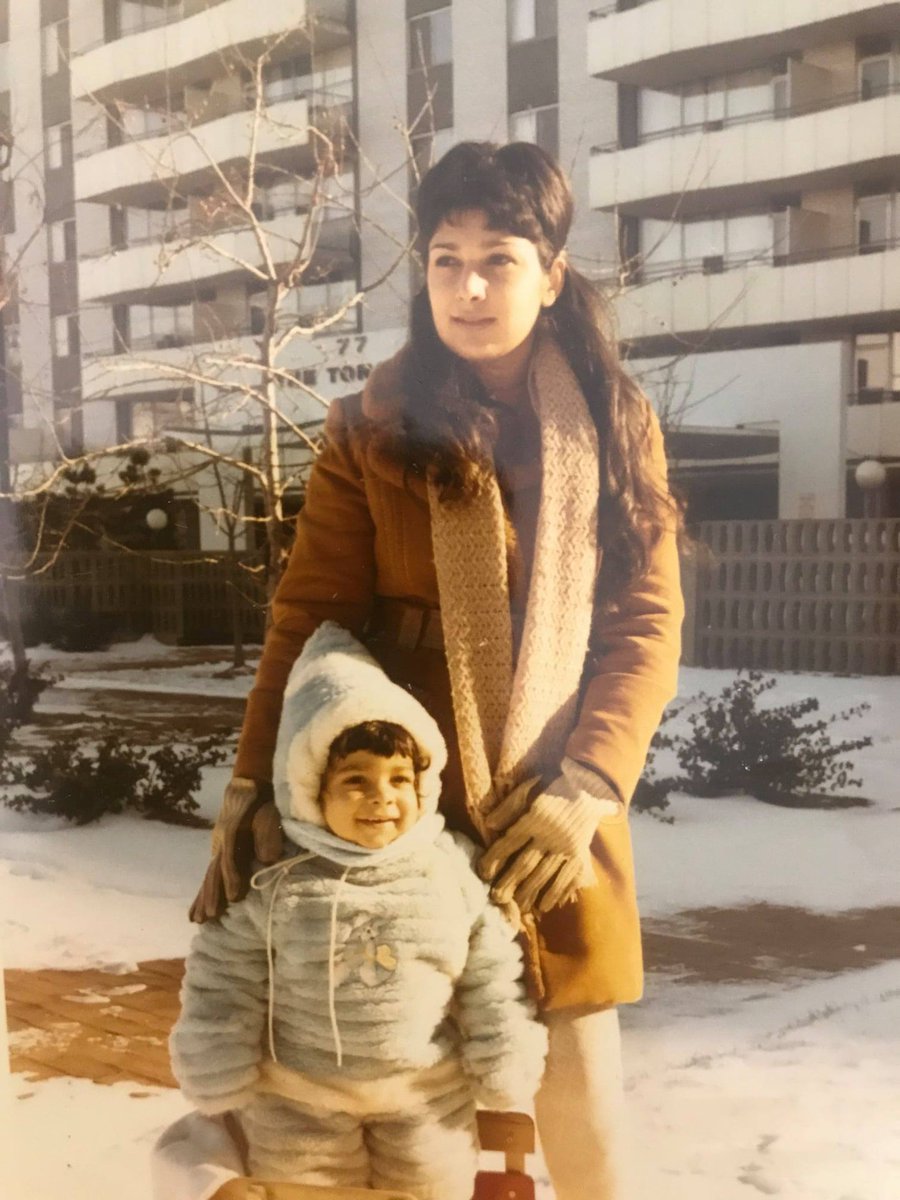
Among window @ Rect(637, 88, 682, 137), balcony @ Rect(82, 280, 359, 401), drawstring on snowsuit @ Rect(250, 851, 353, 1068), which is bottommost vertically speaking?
drawstring on snowsuit @ Rect(250, 851, 353, 1068)

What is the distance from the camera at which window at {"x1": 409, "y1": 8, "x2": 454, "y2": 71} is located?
1671mm

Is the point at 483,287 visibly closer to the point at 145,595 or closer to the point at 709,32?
the point at 709,32

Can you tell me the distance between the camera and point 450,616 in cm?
155

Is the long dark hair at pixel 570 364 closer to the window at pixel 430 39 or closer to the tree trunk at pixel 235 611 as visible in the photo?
the window at pixel 430 39

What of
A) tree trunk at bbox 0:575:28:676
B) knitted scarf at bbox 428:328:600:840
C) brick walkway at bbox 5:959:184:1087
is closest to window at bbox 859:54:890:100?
knitted scarf at bbox 428:328:600:840

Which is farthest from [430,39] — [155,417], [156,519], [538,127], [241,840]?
[241,840]

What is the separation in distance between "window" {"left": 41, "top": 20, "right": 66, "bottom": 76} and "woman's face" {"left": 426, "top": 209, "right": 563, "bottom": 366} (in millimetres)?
717

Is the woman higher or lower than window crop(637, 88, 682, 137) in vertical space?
lower

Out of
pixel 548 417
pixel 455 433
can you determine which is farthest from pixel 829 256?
pixel 455 433

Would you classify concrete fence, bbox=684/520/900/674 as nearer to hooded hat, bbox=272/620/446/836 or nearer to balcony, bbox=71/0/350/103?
hooded hat, bbox=272/620/446/836

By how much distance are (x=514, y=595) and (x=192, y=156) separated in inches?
31.6

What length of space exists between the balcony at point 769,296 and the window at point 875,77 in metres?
0.19

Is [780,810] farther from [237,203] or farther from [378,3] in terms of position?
[378,3]

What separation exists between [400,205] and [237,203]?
26 cm
